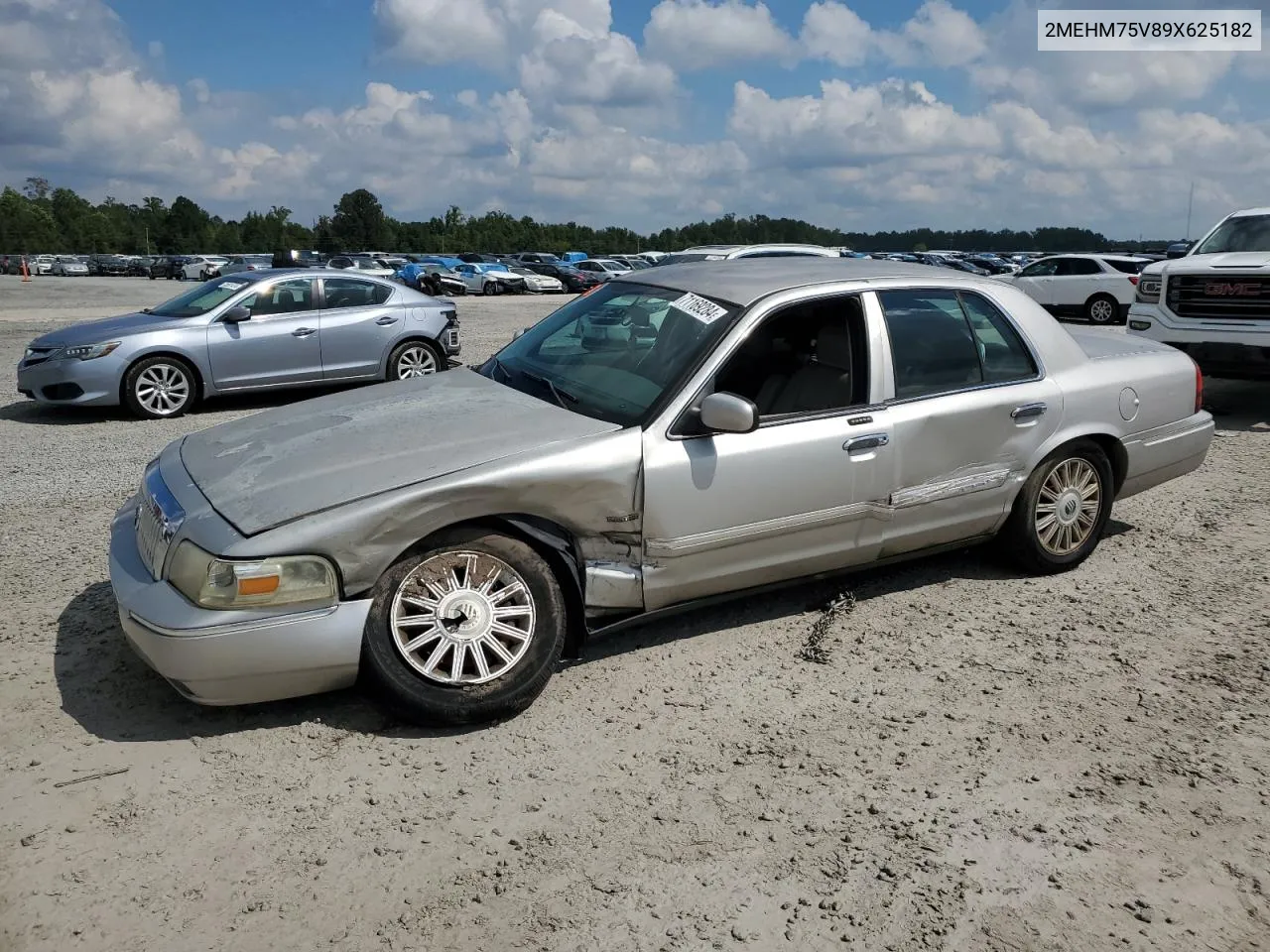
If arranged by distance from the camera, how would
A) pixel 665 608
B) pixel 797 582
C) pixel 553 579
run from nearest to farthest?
pixel 553 579 → pixel 665 608 → pixel 797 582

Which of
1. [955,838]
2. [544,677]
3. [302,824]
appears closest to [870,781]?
[955,838]

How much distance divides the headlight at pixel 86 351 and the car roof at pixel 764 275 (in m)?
Result: 6.57

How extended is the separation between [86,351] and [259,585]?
753 centimetres

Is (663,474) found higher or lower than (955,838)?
higher

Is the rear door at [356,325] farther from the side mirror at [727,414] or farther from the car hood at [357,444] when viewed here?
the side mirror at [727,414]

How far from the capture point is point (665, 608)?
13.3 ft

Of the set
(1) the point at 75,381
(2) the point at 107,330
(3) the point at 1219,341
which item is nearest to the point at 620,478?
(1) the point at 75,381

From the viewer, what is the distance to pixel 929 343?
463 cm

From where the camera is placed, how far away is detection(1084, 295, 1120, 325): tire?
73.7ft

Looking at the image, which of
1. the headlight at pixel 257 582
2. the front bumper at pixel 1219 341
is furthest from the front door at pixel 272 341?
the front bumper at pixel 1219 341

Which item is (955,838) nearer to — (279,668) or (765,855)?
(765,855)

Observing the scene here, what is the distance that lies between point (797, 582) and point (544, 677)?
1.30m

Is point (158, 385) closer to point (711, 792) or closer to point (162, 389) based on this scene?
point (162, 389)

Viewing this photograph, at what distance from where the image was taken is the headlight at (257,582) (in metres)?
3.31
